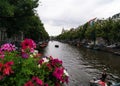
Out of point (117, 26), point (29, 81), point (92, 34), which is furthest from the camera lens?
point (92, 34)

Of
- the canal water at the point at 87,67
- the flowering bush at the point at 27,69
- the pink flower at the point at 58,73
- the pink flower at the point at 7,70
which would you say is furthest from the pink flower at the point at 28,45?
the canal water at the point at 87,67

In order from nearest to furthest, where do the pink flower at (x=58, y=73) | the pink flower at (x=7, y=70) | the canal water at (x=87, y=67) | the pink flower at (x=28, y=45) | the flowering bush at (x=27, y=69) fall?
the pink flower at (x=7, y=70) → the flowering bush at (x=27, y=69) → the pink flower at (x=58, y=73) → the pink flower at (x=28, y=45) → the canal water at (x=87, y=67)

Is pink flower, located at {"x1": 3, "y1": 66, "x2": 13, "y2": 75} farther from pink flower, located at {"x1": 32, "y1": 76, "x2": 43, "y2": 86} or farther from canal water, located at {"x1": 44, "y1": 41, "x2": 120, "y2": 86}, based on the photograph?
canal water, located at {"x1": 44, "y1": 41, "x2": 120, "y2": 86}

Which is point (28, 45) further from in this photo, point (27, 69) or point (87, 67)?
point (87, 67)

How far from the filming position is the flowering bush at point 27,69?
5.32 meters

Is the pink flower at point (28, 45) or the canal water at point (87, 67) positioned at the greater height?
the pink flower at point (28, 45)

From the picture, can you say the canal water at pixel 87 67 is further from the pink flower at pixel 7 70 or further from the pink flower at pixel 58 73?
the pink flower at pixel 7 70

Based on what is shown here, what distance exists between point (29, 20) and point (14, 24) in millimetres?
2970

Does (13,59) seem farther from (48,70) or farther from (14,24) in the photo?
(14,24)

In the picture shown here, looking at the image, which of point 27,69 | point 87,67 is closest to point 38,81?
point 27,69

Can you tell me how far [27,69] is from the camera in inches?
215

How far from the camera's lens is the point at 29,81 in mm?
5262

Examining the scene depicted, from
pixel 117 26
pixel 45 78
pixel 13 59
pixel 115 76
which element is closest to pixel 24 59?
pixel 13 59

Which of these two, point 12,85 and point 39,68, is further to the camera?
point 39,68
